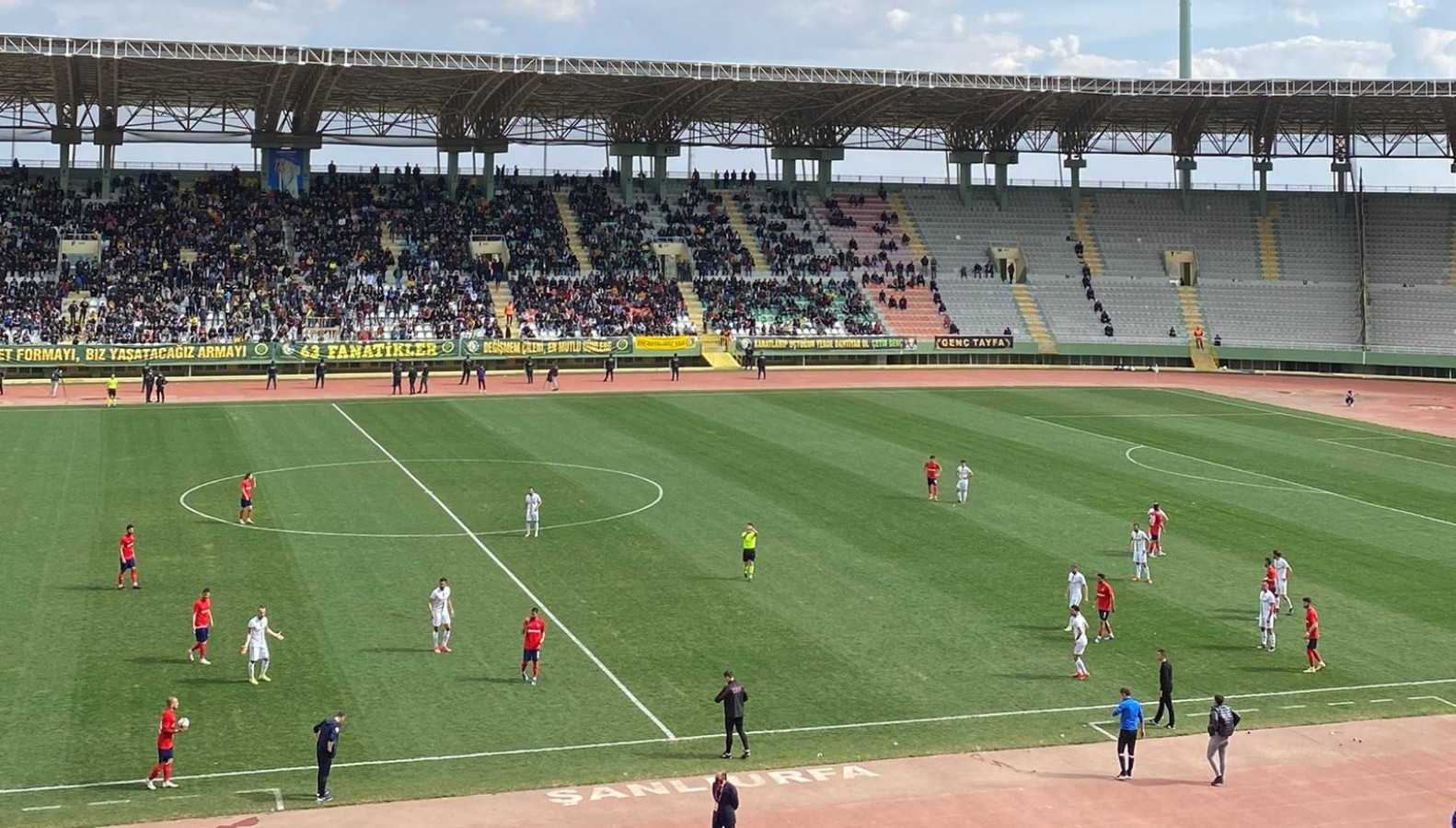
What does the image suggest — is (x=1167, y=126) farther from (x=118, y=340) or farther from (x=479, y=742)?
(x=479, y=742)

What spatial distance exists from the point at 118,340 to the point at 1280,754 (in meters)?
59.5

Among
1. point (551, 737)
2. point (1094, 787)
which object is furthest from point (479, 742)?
point (1094, 787)

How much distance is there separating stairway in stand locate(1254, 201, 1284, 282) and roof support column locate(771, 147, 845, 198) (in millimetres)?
26081

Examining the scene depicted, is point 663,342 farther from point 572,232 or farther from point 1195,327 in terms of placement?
point 1195,327

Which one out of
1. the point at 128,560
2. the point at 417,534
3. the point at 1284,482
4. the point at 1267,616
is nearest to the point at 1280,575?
the point at 1267,616

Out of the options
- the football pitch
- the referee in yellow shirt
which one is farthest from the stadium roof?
the referee in yellow shirt

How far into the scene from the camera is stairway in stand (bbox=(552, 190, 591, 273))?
8481 centimetres

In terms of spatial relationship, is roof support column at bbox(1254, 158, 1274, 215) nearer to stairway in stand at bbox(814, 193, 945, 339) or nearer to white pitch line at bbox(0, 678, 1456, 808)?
stairway in stand at bbox(814, 193, 945, 339)

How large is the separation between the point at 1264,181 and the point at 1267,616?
74.1 metres

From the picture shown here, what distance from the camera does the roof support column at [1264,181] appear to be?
9419cm

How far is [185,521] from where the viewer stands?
36.9 meters

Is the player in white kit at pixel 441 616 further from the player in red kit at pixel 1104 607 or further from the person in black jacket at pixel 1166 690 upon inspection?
the person in black jacket at pixel 1166 690

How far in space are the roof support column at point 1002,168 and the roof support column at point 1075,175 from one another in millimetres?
3319

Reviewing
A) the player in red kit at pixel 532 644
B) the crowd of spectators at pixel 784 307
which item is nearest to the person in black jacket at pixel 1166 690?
the player in red kit at pixel 532 644
